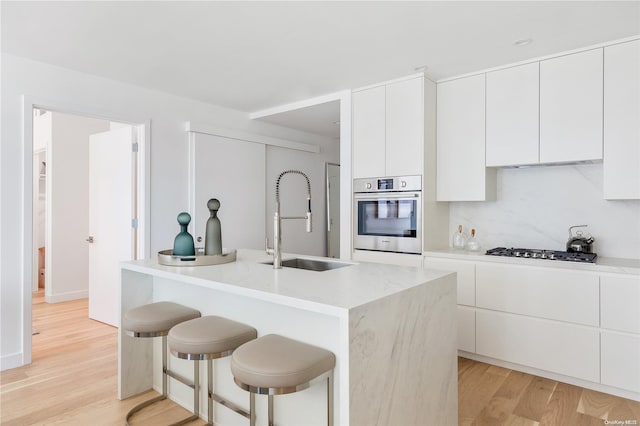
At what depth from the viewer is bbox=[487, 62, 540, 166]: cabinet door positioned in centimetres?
297

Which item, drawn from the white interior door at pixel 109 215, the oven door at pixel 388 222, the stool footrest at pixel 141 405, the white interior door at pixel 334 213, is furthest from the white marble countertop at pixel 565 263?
the white interior door at pixel 109 215

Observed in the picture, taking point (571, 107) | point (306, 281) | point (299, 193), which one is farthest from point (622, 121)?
point (299, 193)

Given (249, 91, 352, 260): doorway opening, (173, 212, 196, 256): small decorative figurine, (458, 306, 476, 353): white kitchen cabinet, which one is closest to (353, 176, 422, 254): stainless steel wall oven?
(249, 91, 352, 260): doorway opening

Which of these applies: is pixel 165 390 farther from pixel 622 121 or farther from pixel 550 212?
pixel 622 121

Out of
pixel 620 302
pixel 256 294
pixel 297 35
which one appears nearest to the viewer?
Answer: pixel 256 294

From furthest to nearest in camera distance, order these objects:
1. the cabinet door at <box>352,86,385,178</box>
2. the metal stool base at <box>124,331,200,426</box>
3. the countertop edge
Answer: the cabinet door at <box>352,86,385,178</box> → the metal stool base at <box>124,331,200,426</box> → the countertop edge

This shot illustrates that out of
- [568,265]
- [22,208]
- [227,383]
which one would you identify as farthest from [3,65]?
[568,265]

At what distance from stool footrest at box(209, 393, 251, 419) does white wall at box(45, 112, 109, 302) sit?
3927 mm

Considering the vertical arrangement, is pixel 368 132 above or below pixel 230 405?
above

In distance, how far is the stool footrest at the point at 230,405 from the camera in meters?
2.00

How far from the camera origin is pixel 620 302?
244 centimetres

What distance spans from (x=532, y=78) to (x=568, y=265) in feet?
4.67

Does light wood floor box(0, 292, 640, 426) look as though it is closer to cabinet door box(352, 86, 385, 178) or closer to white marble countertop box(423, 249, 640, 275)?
white marble countertop box(423, 249, 640, 275)

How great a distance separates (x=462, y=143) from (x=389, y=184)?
703mm
